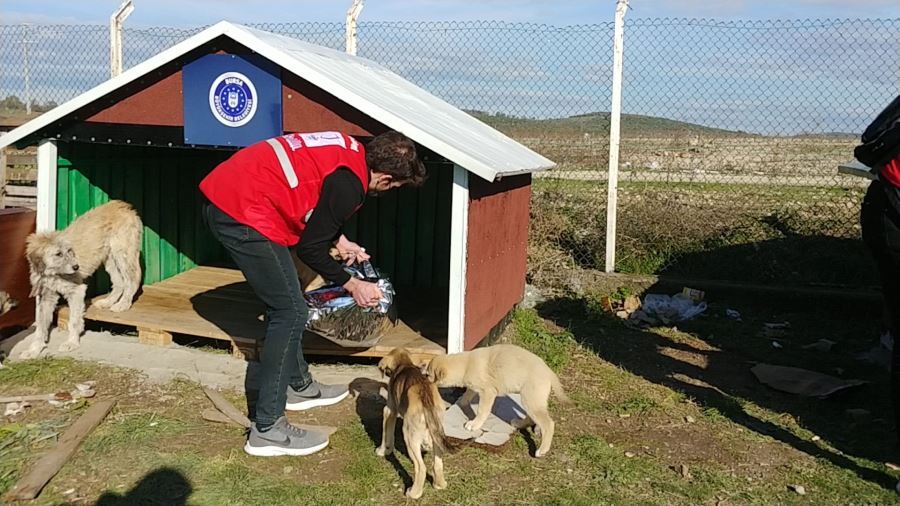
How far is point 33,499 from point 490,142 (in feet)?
15.9

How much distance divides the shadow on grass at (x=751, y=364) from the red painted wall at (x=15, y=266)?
16.5 feet

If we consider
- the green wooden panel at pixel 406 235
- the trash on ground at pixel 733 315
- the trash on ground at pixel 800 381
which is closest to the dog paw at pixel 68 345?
the green wooden panel at pixel 406 235

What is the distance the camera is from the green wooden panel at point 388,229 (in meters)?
9.01

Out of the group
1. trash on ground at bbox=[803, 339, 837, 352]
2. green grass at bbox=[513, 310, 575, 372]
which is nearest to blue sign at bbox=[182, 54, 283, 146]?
green grass at bbox=[513, 310, 575, 372]

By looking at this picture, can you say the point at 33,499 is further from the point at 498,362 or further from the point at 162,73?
the point at 162,73

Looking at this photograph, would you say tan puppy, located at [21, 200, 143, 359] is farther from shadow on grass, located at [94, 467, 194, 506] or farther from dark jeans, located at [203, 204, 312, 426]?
shadow on grass, located at [94, 467, 194, 506]

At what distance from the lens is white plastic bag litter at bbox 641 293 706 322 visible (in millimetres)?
8156

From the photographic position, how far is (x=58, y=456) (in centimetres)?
444

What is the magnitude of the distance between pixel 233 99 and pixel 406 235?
10.8 feet

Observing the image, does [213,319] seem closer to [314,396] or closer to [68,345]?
[68,345]

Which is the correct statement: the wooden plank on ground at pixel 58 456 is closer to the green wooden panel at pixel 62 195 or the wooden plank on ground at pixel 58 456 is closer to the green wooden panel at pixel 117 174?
the green wooden panel at pixel 62 195

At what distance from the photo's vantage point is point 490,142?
24.2 feet

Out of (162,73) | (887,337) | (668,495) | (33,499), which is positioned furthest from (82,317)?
(887,337)

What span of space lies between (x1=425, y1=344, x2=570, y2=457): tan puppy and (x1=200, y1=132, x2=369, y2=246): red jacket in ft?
4.08
